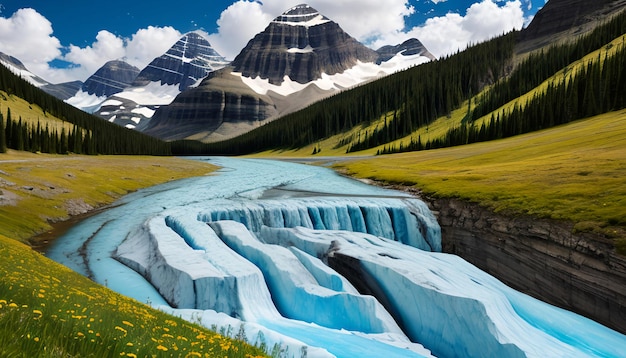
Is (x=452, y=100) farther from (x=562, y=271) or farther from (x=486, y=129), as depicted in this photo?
(x=562, y=271)

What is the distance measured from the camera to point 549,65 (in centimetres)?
13425

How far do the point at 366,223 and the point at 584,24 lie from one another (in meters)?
201

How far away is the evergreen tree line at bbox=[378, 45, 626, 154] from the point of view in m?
84.6

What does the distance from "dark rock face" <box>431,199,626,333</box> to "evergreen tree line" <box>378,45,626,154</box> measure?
265 ft

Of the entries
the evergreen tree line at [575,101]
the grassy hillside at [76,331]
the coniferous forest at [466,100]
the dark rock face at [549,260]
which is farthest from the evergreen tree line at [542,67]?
the grassy hillside at [76,331]

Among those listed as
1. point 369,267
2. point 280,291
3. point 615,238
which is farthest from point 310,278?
point 615,238

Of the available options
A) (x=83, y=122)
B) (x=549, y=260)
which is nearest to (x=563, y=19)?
(x=549, y=260)

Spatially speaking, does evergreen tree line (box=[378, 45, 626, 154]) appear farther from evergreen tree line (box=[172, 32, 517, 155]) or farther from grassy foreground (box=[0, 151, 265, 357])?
grassy foreground (box=[0, 151, 265, 357])

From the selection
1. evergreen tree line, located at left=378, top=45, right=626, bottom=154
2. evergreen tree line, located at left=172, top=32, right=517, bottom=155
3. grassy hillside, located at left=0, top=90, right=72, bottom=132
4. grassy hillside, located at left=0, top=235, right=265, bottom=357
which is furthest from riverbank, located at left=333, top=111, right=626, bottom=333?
grassy hillside, located at left=0, top=90, right=72, bottom=132

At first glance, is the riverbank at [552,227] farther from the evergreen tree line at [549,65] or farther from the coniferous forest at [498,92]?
the evergreen tree line at [549,65]

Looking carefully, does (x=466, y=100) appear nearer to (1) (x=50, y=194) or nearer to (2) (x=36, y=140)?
(2) (x=36, y=140)

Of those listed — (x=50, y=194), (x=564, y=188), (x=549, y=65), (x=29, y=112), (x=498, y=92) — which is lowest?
(x=50, y=194)

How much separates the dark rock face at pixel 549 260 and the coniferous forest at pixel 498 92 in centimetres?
8068

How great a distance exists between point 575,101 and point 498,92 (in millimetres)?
54178
